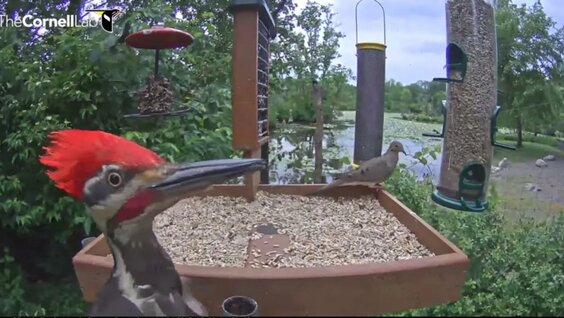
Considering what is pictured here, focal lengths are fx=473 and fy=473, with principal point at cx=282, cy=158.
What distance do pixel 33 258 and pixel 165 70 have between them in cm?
168

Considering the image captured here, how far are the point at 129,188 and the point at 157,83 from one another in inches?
76.8

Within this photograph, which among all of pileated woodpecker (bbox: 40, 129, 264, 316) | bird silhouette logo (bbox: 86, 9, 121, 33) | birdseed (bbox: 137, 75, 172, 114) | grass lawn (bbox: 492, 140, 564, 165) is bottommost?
grass lawn (bbox: 492, 140, 564, 165)

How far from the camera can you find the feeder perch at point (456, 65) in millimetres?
2615

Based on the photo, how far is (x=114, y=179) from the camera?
→ 2.92 feet

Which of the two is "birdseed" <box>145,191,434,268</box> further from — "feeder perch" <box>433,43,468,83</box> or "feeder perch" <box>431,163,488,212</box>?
"feeder perch" <box>433,43,468,83</box>

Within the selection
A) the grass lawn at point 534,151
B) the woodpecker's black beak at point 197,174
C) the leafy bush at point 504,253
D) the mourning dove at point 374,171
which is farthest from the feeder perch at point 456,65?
the grass lawn at point 534,151

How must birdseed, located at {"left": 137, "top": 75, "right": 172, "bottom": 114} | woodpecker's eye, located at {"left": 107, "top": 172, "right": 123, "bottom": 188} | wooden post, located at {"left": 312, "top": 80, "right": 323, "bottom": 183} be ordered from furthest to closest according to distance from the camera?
wooden post, located at {"left": 312, "top": 80, "right": 323, "bottom": 183}
birdseed, located at {"left": 137, "top": 75, "right": 172, "bottom": 114}
woodpecker's eye, located at {"left": 107, "top": 172, "right": 123, "bottom": 188}

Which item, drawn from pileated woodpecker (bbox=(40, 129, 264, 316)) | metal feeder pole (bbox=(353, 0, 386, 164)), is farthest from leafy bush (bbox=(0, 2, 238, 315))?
pileated woodpecker (bbox=(40, 129, 264, 316))

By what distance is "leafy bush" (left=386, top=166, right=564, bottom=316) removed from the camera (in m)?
2.37

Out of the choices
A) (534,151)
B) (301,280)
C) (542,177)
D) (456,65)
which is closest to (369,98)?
(456,65)

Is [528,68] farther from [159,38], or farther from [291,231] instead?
[159,38]

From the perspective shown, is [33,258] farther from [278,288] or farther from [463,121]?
[463,121]

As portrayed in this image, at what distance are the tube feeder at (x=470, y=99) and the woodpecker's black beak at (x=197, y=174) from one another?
76.9 inches

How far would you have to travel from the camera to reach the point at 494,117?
2629mm
